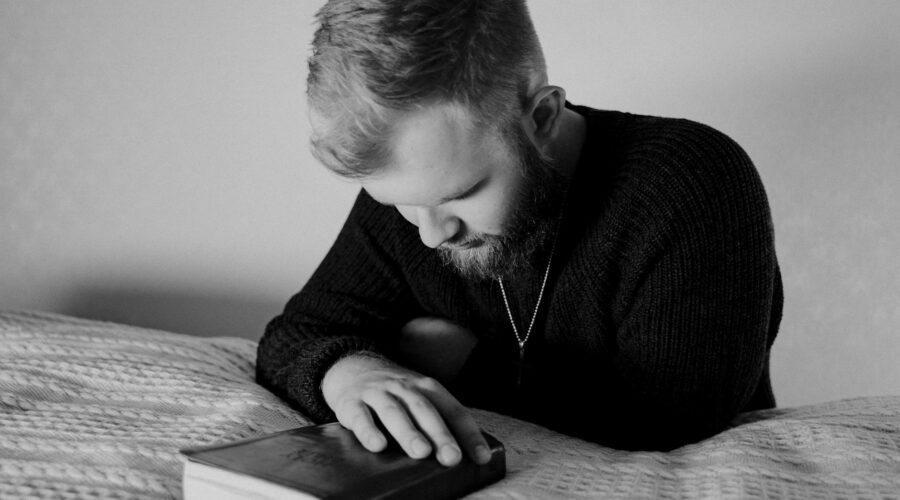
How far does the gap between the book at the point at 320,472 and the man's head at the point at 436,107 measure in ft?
0.98

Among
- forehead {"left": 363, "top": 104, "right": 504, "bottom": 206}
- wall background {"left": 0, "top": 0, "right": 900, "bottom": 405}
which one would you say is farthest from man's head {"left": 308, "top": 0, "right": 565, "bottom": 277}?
wall background {"left": 0, "top": 0, "right": 900, "bottom": 405}

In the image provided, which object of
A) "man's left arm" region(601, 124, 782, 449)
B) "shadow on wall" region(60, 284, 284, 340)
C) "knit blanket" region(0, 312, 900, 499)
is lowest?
"shadow on wall" region(60, 284, 284, 340)

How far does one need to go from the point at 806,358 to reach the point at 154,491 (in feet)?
3.81

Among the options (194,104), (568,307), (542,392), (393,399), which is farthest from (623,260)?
(194,104)

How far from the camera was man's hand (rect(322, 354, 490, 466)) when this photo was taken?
0.72m

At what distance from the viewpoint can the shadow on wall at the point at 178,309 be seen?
5.86ft

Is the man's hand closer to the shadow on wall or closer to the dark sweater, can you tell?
the dark sweater

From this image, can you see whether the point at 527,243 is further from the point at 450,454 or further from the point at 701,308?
the point at 450,454

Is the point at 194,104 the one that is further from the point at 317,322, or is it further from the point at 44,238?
the point at 317,322

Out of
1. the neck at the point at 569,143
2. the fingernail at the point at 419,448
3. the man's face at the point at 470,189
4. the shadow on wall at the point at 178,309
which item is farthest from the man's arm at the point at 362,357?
the shadow on wall at the point at 178,309

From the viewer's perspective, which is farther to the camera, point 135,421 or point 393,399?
point 135,421

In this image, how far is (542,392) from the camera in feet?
3.67

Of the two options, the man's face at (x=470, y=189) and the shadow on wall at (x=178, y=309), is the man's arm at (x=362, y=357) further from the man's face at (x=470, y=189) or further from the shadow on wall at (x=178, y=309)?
the shadow on wall at (x=178, y=309)

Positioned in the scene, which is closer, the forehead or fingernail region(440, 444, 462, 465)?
fingernail region(440, 444, 462, 465)
